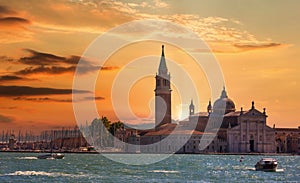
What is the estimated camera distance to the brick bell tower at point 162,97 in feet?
495

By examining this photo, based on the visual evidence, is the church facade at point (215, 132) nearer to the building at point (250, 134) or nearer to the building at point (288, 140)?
the building at point (250, 134)

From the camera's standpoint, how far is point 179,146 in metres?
139

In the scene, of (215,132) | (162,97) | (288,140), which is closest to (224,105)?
(215,132)

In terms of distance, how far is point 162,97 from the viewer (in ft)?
502

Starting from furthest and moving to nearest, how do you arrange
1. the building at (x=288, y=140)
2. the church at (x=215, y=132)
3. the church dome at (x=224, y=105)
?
the building at (x=288, y=140)
the church dome at (x=224, y=105)
the church at (x=215, y=132)

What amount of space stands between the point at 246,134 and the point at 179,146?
46.2ft

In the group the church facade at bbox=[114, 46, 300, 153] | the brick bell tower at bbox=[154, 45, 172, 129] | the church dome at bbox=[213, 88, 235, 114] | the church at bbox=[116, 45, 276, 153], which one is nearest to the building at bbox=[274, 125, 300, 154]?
the church facade at bbox=[114, 46, 300, 153]

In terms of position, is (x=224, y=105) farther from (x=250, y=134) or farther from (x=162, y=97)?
(x=162, y=97)

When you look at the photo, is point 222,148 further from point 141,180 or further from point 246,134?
point 141,180

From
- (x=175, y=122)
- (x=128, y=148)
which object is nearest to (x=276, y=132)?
(x=175, y=122)

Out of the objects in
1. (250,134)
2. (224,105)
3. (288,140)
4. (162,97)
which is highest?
(162,97)

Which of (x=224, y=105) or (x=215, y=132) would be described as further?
(x=224, y=105)

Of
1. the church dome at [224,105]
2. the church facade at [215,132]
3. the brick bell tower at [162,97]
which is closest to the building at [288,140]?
the church facade at [215,132]

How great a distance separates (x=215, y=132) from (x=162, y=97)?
55.3 feet
